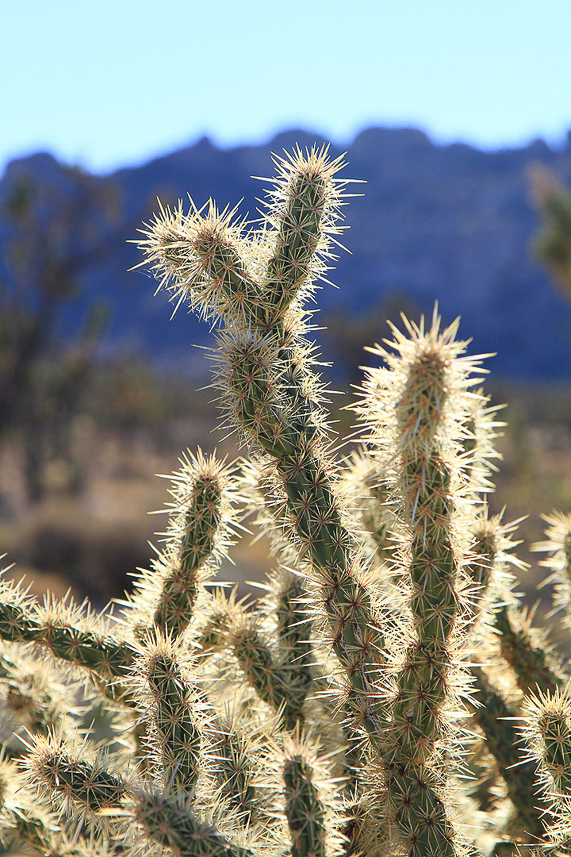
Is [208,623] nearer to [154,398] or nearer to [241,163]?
[154,398]

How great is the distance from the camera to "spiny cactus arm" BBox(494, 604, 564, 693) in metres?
2.38

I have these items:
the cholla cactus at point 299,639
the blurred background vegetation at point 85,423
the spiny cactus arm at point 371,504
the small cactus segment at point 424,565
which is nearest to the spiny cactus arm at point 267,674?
the cholla cactus at point 299,639

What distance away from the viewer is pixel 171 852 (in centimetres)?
147

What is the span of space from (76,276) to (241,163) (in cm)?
12341

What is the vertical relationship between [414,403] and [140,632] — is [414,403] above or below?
above

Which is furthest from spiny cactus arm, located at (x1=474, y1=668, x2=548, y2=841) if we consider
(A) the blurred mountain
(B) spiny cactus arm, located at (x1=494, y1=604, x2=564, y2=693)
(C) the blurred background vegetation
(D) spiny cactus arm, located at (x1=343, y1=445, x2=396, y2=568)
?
(A) the blurred mountain

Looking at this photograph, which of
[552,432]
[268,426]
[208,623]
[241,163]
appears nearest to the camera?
[268,426]

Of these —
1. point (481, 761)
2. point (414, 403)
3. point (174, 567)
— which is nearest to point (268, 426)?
point (414, 403)

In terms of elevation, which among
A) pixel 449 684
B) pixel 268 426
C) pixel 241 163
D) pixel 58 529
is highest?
pixel 241 163

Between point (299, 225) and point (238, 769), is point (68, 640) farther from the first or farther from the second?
point (299, 225)

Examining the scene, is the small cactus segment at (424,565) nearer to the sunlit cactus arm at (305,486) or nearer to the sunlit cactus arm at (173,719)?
the sunlit cactus arm at (305,486)

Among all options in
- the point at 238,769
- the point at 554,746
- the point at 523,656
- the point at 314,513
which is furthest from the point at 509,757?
the point at 314,513

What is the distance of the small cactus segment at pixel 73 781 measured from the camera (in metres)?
1.79

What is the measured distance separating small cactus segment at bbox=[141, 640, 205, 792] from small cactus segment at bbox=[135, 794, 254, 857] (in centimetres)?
22
